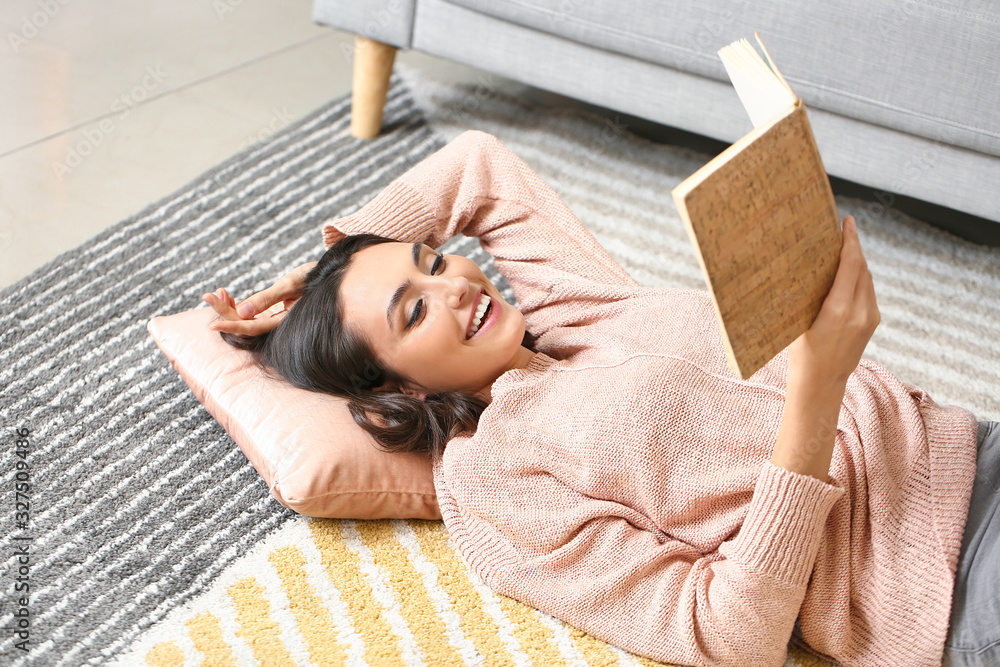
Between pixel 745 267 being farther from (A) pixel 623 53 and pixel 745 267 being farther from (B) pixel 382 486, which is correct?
(A) pixel 623 53

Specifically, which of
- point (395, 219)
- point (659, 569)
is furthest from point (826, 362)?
point (395, 219)

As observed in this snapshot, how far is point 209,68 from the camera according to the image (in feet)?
7.36

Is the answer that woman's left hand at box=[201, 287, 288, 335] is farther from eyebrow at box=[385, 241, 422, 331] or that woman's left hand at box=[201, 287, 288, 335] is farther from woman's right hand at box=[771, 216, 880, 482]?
woman's right hand at box=[771, 216, 880, 482]

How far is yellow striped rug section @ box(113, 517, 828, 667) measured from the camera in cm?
96

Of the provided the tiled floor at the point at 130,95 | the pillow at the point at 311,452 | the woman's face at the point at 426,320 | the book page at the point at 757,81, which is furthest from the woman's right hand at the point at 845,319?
the tiled floor at the point at 130,95

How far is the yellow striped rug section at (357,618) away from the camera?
0.96 m

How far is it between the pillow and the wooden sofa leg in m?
0.91

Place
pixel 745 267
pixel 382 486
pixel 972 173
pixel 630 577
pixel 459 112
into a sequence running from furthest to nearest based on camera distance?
pixel 459 112
pixel 972 173
pixel 382 486
pixel 630 577
pixel 745 267

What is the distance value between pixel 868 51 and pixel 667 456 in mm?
906

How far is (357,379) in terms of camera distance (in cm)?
110

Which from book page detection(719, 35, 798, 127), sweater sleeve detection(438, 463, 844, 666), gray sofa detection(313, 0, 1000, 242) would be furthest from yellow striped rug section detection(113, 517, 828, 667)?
gray sofa detection(313, 0, 1000, 242)

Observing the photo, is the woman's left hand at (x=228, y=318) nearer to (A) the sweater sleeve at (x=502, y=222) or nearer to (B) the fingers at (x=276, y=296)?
(B) the fingers at (x=276, y=296)

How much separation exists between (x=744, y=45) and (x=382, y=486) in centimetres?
67

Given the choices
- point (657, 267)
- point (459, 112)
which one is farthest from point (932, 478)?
point (459, 112)
